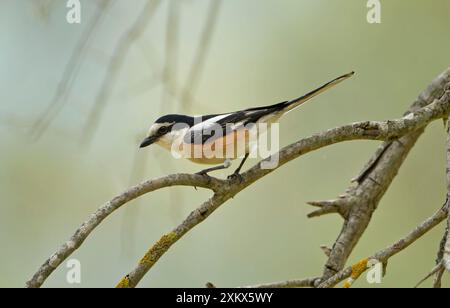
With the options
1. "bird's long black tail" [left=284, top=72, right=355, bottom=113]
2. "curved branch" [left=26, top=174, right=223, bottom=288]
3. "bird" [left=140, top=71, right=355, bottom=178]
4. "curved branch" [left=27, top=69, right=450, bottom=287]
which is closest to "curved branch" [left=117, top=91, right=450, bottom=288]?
"curved branch" [left=27, top=69, right=450, bottom=287]

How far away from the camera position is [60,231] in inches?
208

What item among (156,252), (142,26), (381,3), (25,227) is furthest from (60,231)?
(381,3)

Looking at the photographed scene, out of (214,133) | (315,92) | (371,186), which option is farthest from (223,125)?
(371,186)

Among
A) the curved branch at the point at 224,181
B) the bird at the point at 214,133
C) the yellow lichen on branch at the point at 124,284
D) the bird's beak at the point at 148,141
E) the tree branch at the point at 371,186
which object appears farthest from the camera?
the tree branch at the point at 371,186

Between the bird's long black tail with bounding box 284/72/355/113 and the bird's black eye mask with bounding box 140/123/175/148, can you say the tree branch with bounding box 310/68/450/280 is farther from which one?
the bird's black eye mask with bounding box 140/123/175/148

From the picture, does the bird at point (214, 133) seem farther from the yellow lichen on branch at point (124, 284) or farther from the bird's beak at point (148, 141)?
the yellow lichen on branch at point (124, 284)

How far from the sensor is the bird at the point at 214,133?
3629 millimetres

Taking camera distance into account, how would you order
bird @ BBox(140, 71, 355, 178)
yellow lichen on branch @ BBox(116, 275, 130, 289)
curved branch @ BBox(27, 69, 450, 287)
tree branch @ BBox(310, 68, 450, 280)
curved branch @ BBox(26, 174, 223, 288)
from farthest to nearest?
tree branch @ BBox(310, 68, 450, 280) < bird @ BBox(140, 71, 355, 178) < yellow lichen on branch @ BBox(116, 275, 130, 289) < curved branch @ BBox(27, 69, 450, 287) < curved branch @ BBox(26, 174, 223, 288)

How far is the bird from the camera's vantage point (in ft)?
11.9

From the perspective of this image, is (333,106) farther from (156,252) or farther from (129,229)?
(156,252)

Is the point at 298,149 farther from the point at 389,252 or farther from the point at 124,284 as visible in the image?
the point at 124,284

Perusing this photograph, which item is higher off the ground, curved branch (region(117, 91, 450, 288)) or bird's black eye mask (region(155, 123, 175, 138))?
bird's black eye mask (region(155, 123, 175, 138))

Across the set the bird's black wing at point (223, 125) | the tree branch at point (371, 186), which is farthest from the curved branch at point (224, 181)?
the tree branch at point (371, 186)
